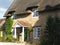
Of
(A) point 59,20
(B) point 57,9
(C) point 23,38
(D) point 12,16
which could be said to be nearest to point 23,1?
(D) point 12,16

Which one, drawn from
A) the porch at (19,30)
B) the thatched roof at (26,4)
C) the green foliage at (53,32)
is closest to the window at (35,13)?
the thatched roof at (26,4)

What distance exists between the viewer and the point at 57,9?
40312 mm

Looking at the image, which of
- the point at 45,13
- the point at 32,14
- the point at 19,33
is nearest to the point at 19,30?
the point at 19,33

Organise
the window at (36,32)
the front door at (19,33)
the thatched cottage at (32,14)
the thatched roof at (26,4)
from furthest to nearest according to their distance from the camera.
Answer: the front door at (19,33) → the window at (36,32) → the thatched roof at (26,4) → the thatched cottage at (32,14)

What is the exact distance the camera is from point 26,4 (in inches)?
1953

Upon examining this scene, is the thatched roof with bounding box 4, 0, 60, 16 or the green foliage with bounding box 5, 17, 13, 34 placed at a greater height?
the thatched roof with bounding box 4, 0, 60, 16

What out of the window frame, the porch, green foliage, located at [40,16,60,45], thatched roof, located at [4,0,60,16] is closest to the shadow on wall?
thatched roof, located at [4,0,60,16]

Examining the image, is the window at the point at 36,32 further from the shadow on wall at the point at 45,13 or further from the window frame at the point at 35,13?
the window frame at the point at 35,13

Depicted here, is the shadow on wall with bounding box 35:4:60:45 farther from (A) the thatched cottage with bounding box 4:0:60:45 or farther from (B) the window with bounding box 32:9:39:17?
(B) the window with bounding box 32:9:39:17

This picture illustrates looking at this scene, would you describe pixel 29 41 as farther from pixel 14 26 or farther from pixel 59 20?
pixel 59 20

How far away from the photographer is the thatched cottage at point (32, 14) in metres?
42.3

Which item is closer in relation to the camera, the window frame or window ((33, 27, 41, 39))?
window ((33, 27, 41, 39))

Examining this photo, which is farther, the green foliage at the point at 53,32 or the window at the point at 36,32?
the window at the point at 36,32

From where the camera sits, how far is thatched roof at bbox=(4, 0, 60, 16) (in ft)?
142
